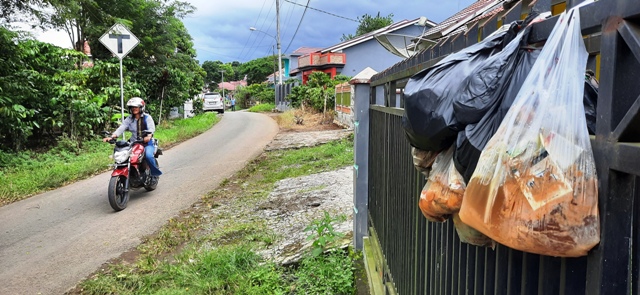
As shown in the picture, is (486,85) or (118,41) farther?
(118,41)

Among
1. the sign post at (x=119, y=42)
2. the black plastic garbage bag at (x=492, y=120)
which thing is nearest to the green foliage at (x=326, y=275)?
the black plastic garbage bag at (x=492, y=120)

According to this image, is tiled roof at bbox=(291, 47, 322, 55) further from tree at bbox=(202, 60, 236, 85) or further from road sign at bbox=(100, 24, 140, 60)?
road sign at bbox=(100, 24, 140, 60)

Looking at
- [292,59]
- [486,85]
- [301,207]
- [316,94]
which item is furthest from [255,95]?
[486,85]

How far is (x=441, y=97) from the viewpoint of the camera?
3.69 feet

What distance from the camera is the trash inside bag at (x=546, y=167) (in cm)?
82

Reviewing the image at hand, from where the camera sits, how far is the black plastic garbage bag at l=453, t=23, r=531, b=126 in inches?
39.9

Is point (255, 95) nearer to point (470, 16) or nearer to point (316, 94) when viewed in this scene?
point (316, 94)

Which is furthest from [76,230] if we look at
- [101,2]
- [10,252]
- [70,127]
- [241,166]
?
[101,2]

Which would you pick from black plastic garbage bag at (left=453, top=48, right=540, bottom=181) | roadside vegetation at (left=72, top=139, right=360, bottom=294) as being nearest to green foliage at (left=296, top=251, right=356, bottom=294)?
roadside vegetation at (left=72, top=139, right=360, bottom=294)

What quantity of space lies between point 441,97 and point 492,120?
0.52 feet

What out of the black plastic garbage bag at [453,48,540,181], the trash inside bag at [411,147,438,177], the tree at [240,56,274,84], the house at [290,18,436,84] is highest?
the tree at [240,56,274,84]

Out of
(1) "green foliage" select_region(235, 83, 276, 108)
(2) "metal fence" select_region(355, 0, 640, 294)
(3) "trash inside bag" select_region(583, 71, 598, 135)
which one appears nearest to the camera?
(2) "metal fence" select_region(355, 0, 640, 294)

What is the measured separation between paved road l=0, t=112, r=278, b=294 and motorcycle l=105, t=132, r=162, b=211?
0.22 meters

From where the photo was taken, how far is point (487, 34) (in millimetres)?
1331
